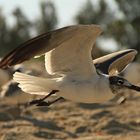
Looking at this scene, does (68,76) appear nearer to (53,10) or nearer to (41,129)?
(41,129)

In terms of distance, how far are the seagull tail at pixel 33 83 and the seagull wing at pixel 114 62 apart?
102 cm

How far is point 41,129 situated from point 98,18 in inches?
1525

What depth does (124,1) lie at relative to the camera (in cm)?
4431

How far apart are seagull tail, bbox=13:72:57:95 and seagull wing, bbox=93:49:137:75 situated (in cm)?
102

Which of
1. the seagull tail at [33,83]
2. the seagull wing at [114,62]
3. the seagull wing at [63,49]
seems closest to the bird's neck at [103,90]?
the seagull wing at [63,49]

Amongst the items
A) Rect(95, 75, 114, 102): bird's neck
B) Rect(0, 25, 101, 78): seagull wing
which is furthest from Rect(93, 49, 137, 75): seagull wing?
Rect(95, 75, 114, 102): bird's neck

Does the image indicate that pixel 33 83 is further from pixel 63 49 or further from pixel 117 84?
pixel 117 84

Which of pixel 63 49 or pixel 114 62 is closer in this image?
pixel 63 49

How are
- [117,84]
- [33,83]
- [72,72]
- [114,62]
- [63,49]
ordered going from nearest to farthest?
[63,49]
[117,84]
[33,83]
[72,72]
[114,62]

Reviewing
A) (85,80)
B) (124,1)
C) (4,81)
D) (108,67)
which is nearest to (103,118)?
(108,67)

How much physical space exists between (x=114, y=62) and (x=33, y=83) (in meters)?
1.58

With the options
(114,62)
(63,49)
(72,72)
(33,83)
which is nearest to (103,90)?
(72,72)

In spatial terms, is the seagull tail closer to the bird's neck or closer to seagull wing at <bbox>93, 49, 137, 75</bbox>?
the bird's neck

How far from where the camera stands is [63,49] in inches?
317
